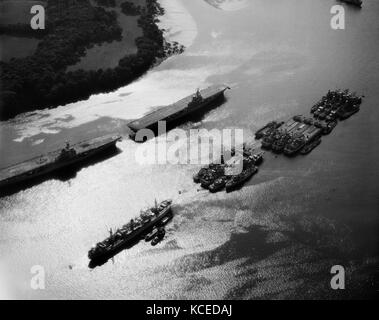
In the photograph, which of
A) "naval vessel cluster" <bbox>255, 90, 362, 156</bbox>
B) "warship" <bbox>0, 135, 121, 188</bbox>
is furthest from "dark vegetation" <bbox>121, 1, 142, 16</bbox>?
"naval vessel cluster" <bbox>255, 90, 362, 156</bbox>

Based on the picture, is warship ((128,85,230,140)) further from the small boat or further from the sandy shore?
the small boat

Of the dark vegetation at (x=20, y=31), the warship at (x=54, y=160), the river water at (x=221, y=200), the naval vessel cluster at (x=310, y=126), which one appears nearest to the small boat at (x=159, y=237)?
the river water at (x=221, y=200)
